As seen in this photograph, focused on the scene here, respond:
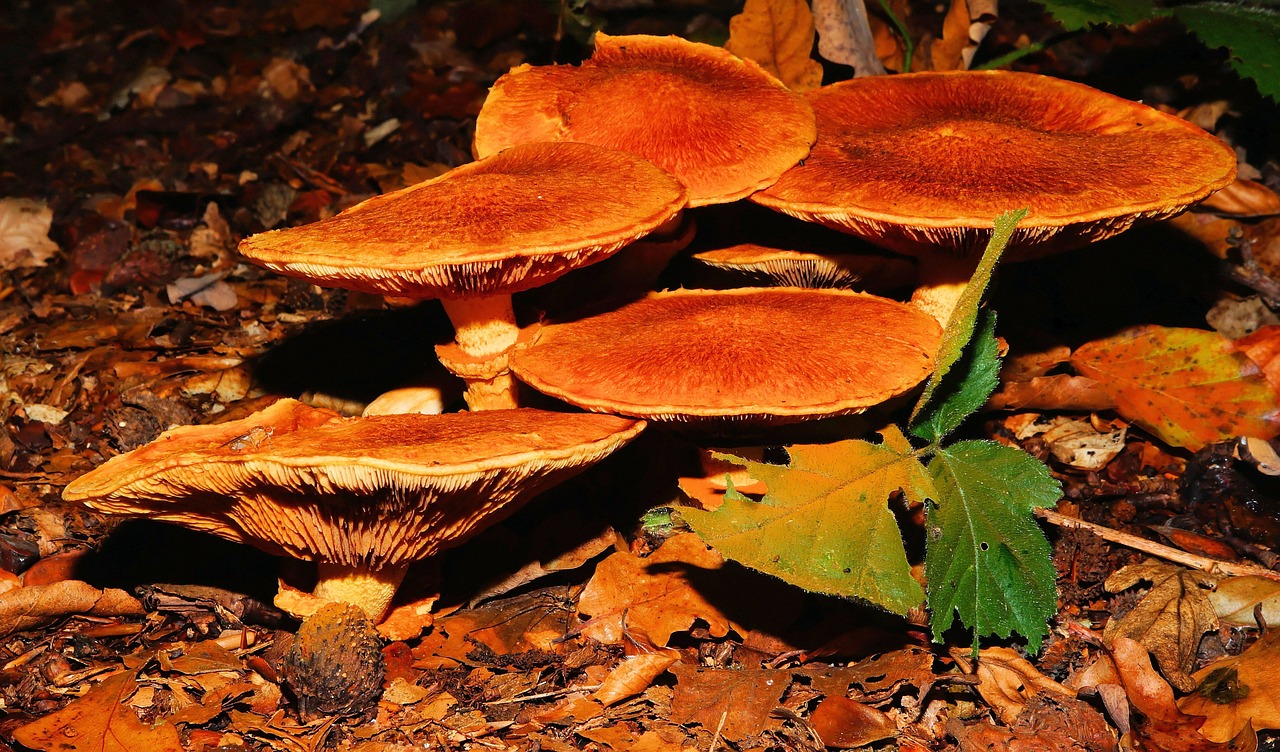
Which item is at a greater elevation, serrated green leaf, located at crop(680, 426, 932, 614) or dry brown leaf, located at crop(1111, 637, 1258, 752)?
serrated green leaf, located at crop(680, 426, 932, 614)

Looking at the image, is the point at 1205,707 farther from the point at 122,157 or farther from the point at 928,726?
the point at 122,157

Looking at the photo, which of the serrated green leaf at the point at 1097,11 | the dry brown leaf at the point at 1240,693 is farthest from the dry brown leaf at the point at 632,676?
the serrated green leaf at the point at 1097,11

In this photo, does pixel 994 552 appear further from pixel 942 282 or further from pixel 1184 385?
pixel 1184 385

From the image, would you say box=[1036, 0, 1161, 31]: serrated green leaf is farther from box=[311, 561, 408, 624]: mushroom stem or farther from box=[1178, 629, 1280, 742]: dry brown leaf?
box=[311, 561, 408, 624]: mushroom stem

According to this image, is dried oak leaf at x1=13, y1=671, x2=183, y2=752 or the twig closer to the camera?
dried oak leaf at x1=13, y1=671, x2=183, y2=752

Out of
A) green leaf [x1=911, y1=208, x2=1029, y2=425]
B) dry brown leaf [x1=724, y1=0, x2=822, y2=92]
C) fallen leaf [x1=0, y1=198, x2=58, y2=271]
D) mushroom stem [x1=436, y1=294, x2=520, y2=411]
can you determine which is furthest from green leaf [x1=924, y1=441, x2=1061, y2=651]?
fallen leaf [x1=0, y1=198, x2=58, y2=271]

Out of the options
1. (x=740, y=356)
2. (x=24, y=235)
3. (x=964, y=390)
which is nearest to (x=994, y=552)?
(x=964, y=390)
